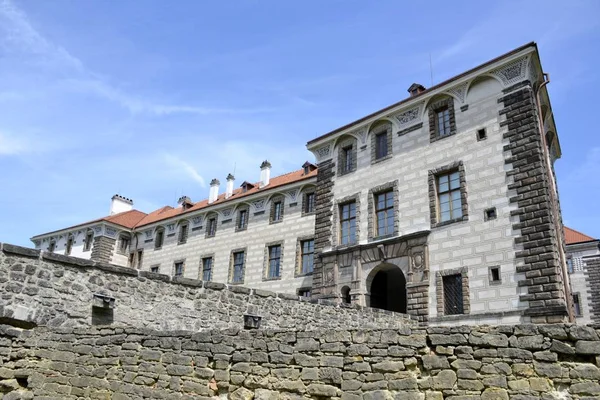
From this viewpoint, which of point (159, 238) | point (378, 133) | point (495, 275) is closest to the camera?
point (495, 275)

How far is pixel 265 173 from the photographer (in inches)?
1220

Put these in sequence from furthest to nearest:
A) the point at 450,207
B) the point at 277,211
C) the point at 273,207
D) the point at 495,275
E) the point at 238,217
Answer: the point at 238,217 < the point at 273,207 < the point at 277,211 < the point at 450,207 < the point at 495,275

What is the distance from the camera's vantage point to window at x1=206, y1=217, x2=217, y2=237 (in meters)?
31.5

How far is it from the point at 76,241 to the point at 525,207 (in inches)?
1355

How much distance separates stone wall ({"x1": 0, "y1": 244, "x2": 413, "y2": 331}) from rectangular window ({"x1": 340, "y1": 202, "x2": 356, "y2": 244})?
7920 millimetres

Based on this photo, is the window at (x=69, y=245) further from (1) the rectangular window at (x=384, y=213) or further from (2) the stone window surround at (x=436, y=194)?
(2) the stone window surround at (x=436, y=194)

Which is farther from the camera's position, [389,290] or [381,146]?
[381,146]

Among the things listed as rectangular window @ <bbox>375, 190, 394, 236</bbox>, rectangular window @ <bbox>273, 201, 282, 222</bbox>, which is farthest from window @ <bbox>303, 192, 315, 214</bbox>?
rectangular window @ <bbox>375, 190, 394, 236</bbox>

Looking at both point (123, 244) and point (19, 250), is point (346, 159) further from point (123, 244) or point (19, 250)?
point (123, 244)

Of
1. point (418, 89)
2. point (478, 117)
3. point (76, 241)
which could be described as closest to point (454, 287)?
point (478, 117)

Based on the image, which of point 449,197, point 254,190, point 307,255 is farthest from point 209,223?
point 449,197

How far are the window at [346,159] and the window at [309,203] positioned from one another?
562 cm

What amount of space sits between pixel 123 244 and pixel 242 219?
41.7 feet

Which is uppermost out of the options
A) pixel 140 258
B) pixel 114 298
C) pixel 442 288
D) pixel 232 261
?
pixel 140 258
